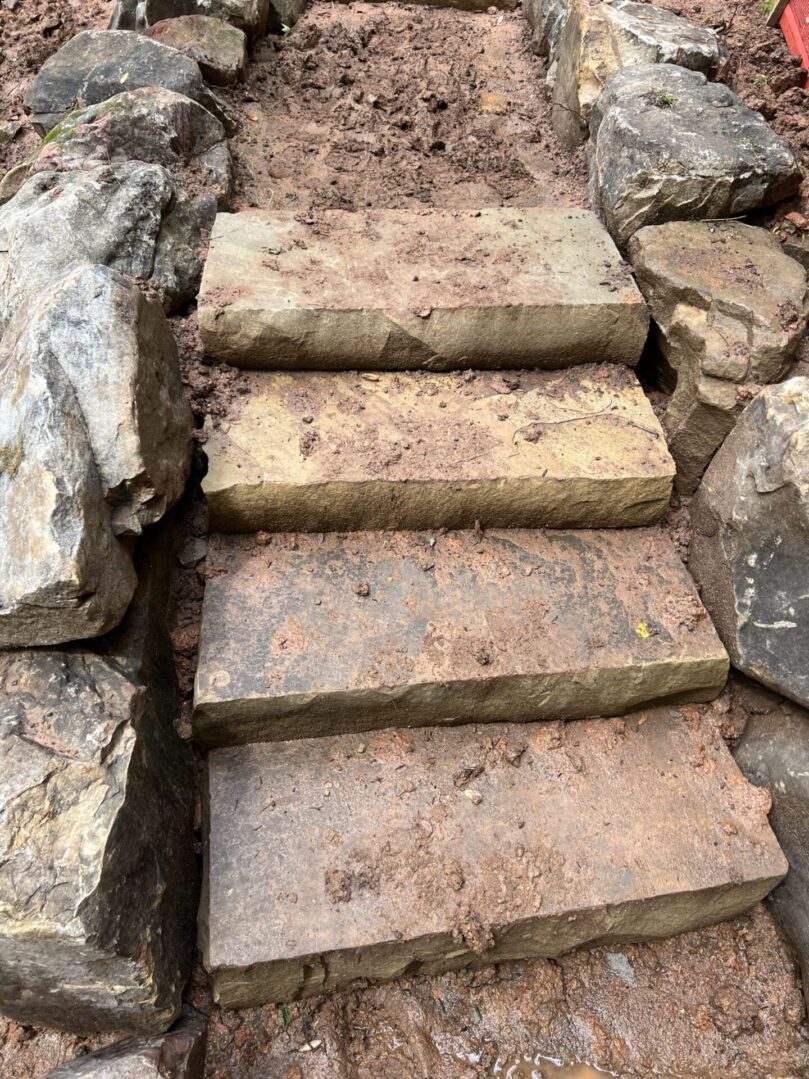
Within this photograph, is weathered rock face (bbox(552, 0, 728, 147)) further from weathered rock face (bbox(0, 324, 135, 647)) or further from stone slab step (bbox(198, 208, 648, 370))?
weathered rock face (bbox(0, 324, 135, 647))

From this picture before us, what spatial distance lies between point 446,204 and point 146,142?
3.74 feet

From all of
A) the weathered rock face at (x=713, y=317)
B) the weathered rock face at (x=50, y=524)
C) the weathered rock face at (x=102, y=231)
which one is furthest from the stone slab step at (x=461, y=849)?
the weathered rock face at (x=102, y=231)

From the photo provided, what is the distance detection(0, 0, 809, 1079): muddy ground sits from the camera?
1827 millimetres

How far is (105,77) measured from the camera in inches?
116

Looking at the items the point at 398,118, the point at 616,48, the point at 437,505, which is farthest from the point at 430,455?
the point at 616,48

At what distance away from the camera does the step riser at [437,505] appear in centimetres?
209

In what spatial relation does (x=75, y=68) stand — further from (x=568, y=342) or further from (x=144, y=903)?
(x=144, y=903)

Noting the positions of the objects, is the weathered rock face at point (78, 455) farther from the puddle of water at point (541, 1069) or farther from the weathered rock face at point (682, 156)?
the weathered rock face at point (682, 156)

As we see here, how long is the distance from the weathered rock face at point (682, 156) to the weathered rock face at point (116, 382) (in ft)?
5.56

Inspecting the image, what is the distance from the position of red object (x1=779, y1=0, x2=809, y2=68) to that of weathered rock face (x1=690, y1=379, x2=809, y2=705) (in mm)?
1850

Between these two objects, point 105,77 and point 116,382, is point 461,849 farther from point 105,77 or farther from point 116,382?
point 105,77

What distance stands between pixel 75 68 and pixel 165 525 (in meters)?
2.19

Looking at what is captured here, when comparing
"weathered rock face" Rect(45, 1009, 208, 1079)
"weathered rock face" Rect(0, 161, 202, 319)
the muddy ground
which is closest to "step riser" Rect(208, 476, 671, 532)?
the muddy ground

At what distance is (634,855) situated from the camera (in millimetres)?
1903
